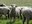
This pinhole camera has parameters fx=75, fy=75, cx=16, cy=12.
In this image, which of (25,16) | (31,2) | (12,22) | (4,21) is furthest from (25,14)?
(31,2)

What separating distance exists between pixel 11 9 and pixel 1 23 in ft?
0.87

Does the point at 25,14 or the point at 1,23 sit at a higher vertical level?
the point at 25,14

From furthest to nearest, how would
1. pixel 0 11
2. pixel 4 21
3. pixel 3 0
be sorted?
pixel 3 0 → pixel 4 21 → pixel 0 11

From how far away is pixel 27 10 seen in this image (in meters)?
0.58

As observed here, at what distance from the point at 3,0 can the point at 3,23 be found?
0.97 ft

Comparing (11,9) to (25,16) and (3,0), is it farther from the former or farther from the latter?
(3,0)

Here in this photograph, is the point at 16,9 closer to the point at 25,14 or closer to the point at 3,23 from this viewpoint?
the point at 25,14

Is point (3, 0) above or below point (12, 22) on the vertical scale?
above

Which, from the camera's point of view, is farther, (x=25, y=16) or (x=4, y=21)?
(x=4, y=21)

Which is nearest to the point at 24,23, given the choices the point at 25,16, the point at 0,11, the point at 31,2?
the point at 25,16

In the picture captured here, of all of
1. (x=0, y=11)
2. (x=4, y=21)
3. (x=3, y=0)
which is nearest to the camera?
(x=0, y=11)

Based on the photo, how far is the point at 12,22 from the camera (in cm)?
63

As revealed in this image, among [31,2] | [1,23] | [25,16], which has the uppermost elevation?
[31,2]

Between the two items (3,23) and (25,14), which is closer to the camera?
(25,14)
